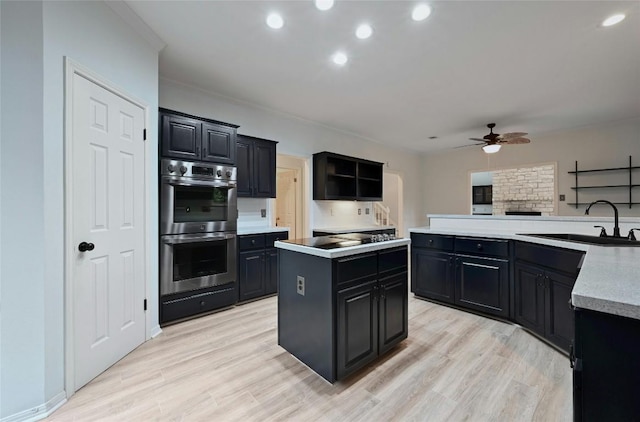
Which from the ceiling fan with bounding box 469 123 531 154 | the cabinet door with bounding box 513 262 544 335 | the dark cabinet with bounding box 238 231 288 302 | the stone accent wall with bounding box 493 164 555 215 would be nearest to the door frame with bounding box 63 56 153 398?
the dark cabinet with bounding box 238 231 288 302

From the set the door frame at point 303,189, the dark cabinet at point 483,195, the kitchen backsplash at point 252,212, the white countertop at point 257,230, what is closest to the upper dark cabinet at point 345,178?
the door frame at point 303,189

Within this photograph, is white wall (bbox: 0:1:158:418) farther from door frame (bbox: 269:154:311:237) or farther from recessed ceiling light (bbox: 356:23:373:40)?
door frame (bbox: 269:154:311:237)

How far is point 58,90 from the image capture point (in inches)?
67.7

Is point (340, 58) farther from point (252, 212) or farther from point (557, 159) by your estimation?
point (557, 159)

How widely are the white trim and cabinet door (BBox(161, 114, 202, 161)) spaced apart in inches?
25.4

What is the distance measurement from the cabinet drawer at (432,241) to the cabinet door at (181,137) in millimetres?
2841

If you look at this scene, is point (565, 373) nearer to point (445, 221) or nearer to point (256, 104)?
point (445, 221)

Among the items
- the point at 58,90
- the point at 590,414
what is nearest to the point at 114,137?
the point at 58,90

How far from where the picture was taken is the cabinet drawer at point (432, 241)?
3299 millimetres

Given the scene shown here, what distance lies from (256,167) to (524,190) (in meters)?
7.83

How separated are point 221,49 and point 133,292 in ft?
7.89

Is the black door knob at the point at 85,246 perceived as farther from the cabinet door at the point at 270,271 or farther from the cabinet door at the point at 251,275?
the cabinet door at the point at 270,271

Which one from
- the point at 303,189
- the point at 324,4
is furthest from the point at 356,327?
the point at 303,189

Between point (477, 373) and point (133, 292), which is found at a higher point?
point (133, 292)
